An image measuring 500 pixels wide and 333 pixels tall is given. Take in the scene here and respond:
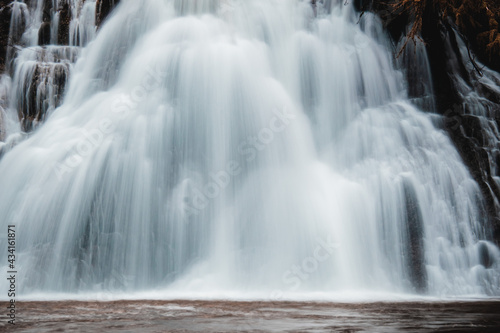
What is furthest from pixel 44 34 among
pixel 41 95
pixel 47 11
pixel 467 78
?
pixel 467 78

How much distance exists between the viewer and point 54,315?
4289 millimetres

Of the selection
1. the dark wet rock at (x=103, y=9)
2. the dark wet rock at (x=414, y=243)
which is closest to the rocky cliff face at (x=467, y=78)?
the dark wet rock at (x=414, y=243)

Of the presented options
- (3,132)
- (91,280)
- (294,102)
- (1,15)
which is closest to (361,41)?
(294,102)

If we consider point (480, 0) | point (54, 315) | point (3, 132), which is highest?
point (480, 0)

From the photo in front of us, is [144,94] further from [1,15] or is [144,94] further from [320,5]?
[1,15]

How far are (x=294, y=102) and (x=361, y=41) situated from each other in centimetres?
294

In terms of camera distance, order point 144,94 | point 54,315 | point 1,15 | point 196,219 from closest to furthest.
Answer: point 54,315 → point 196,219 → point 144,94 → point 1,15

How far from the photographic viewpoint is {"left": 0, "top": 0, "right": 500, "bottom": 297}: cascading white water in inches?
300
